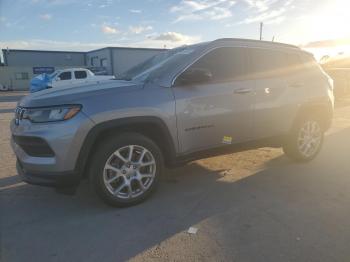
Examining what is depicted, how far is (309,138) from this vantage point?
5.48m

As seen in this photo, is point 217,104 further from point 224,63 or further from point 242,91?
point 224,63

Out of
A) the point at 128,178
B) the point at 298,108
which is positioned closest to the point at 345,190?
the point at 298,108

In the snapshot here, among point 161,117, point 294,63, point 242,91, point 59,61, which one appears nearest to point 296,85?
point 294,63

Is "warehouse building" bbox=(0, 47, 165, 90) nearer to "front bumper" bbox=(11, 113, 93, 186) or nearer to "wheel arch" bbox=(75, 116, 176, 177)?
"wheel arch" bbox=(75, 116, 176, 177)

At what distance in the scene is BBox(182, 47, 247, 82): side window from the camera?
431 cm

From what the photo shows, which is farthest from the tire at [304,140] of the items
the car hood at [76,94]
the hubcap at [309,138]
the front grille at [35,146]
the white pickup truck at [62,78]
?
the white pickup truck at [62,78]

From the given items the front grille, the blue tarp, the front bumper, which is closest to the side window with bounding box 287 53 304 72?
the front bumper

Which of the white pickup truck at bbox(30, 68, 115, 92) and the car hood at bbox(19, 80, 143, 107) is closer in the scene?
the car hood at bbox(19, 80, 143, 107)

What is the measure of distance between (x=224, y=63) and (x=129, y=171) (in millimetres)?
1873

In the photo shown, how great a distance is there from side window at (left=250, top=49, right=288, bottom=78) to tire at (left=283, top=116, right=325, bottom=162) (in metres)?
0.87

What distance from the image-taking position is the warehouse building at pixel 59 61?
42.1 m

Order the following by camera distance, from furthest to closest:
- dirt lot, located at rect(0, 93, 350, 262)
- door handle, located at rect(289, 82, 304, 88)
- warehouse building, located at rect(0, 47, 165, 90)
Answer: warehouse building, located at rect(0, 47, 165, 90), door handle, located at rect(289, 82, 304, 88), dirt lot, located at rect(0, 93, 350, 262)

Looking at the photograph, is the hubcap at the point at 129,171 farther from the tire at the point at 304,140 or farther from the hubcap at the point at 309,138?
the hubcap at the point at 309,138

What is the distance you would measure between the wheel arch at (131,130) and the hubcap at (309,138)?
2384 mm
